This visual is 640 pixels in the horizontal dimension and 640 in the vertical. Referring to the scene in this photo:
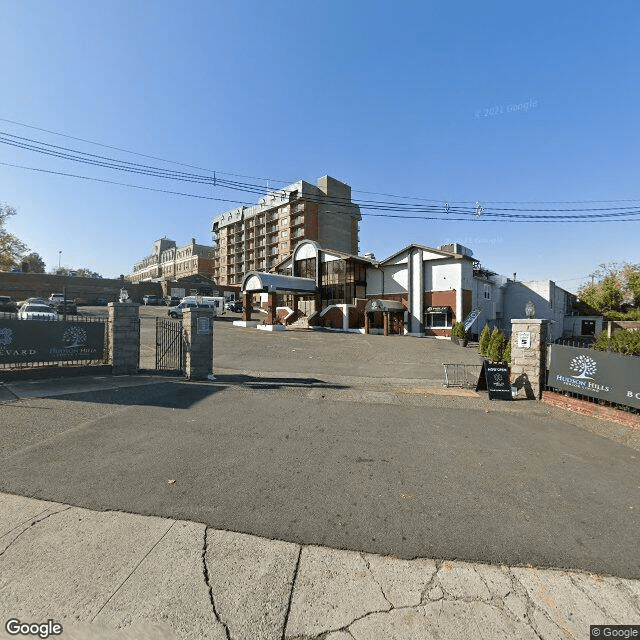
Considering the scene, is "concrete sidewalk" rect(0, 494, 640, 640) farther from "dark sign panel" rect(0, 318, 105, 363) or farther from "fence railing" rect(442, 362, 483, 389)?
"fence railing" rect(442, 362, 483, 389)

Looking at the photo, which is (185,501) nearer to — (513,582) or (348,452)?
(348,452)

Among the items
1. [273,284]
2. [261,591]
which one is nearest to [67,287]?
[273,284]

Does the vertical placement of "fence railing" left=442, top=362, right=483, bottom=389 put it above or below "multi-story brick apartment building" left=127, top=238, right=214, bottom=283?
below

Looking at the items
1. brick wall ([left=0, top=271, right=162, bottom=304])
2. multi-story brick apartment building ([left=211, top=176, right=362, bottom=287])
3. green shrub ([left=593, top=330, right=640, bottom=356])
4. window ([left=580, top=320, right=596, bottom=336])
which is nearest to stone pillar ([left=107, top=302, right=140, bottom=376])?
green shrub ([left=593, top=330, right=640, bottom=356])

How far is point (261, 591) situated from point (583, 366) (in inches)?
371

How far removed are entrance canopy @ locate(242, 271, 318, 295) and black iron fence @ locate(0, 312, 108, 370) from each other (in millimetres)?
22273

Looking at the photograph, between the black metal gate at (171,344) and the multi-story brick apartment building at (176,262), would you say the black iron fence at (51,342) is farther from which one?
the multi-story brick apartment building at (176,262)

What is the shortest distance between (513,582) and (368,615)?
1.41 meters

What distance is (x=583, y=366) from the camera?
332 inches

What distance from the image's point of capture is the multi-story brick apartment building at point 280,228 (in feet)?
228

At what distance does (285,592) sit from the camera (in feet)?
8.73

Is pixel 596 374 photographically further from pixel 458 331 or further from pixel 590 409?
pixel 458 331

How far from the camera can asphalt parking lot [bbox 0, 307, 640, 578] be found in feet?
11.4

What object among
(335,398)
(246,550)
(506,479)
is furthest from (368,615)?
(335,398)
